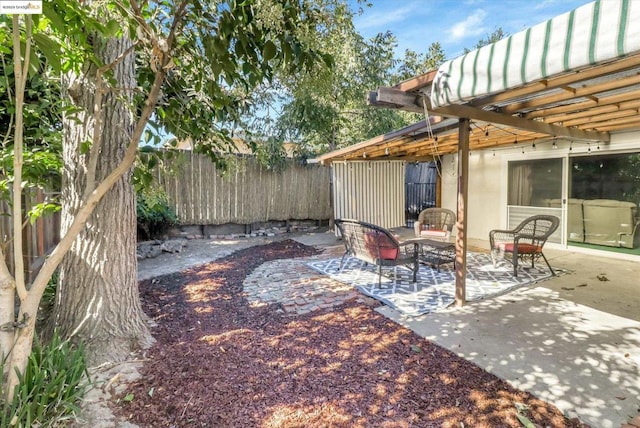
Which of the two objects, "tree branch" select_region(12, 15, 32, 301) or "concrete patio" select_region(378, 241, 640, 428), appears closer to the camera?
"tree branch" select_region(12, 15, 32, 301)

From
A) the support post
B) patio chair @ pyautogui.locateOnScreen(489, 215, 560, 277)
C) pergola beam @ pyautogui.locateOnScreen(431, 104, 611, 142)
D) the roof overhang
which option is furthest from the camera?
patio chair @ pyautogui.locateOnScreen(489, 215, 560, 277)

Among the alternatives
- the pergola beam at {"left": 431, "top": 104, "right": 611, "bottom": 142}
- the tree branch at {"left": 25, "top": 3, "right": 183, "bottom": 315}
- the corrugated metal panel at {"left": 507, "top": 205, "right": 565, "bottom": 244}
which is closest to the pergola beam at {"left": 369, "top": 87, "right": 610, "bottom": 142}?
the pergola beam at {"left": 431, "top": 104, "right": 611, "bottom": 142}

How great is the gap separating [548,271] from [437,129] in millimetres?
2929

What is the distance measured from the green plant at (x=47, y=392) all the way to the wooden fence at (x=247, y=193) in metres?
5.79

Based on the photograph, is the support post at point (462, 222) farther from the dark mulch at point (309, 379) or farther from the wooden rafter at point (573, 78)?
the dark mulch at point (309, 379)

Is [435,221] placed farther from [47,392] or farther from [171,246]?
[47,392]

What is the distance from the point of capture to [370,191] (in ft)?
28.6

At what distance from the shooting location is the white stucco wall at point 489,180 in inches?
280

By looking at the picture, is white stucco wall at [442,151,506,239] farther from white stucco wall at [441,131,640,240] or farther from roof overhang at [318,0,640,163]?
roof overhang at [318,0,640,163]

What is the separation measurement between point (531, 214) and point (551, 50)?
685 centimetres

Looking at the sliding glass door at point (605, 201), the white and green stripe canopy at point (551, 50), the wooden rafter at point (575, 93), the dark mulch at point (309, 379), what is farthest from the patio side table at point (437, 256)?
the sliding glass door at point (605, 201)

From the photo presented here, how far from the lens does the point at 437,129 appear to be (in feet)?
16.8

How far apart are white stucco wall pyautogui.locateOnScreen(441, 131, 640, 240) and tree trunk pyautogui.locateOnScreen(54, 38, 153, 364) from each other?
25.6 feet

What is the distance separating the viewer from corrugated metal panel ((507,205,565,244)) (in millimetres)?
6949
